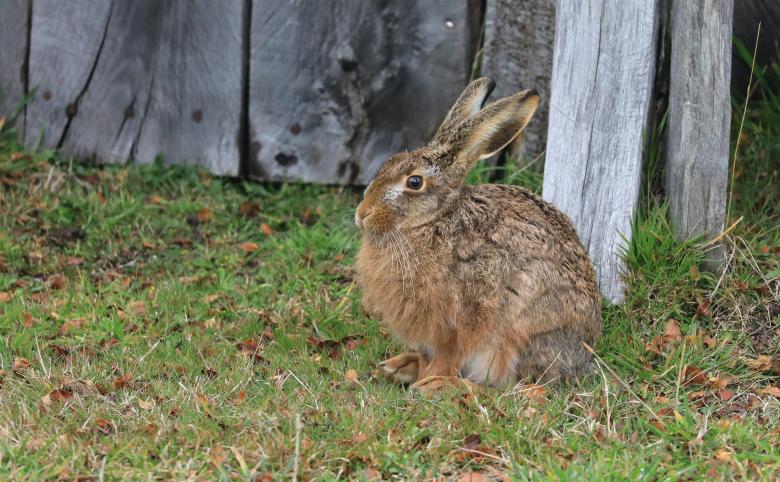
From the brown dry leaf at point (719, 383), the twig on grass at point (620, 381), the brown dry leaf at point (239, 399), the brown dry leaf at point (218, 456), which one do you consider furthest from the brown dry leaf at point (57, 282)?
the brown dry leaf at point (719, 383)

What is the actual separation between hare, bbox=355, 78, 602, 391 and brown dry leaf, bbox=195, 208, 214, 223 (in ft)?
6.46

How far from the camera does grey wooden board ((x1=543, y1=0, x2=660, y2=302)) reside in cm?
482

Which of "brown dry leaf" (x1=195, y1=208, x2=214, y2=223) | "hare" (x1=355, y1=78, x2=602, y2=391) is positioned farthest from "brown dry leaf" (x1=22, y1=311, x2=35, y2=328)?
"hare" (x1=355, y1=78, x2=602, y2=391)

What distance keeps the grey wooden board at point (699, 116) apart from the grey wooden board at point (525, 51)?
1173mm

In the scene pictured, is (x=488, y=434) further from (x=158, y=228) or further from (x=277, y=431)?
(x=158, y=228)

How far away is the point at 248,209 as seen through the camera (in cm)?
633

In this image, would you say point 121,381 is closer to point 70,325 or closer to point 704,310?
point 70,325

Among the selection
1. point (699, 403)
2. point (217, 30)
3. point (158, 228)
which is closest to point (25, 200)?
point (158, 228)

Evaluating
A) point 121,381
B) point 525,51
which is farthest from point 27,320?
point 525,51

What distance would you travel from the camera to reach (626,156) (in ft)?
16.0

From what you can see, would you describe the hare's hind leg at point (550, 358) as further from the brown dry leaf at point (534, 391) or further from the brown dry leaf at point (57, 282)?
the brown dry leaf at point (57, 282)

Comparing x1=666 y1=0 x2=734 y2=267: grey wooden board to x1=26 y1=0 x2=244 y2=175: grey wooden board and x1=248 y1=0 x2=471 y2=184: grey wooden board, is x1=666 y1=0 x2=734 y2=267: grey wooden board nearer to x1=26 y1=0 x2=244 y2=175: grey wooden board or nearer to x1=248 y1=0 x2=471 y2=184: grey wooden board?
x1=248 y1=0 x2=471 y2=184: grey wooden board

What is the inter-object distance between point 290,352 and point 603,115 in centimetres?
186

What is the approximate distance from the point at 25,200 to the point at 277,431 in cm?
317
